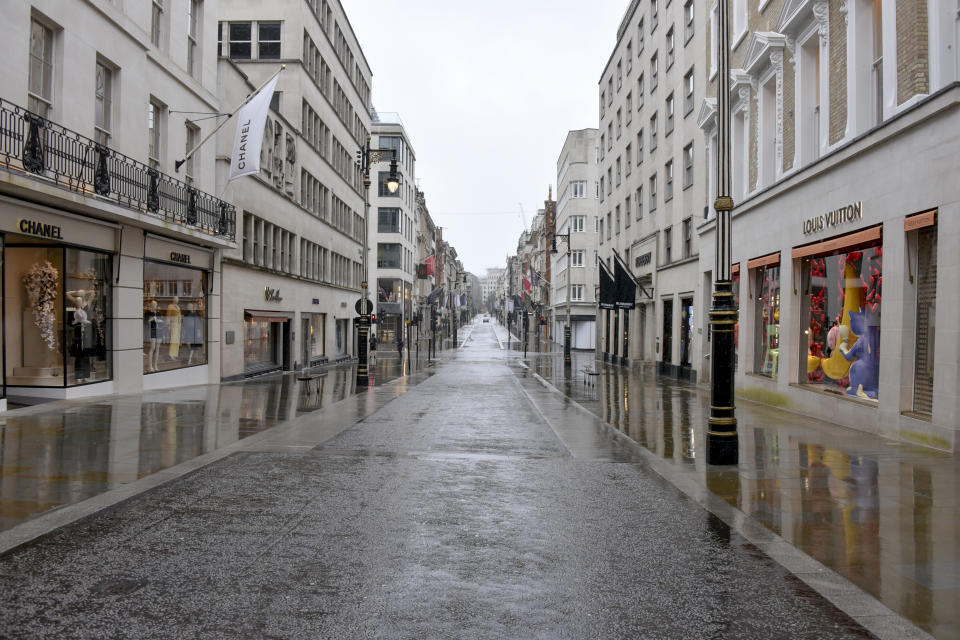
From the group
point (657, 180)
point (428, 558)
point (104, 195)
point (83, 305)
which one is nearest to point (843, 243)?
point (428, 558)

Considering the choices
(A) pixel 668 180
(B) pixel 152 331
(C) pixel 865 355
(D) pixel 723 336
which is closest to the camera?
(D) pixel 723 336

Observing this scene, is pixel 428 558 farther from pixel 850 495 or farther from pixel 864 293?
pixel 864 293

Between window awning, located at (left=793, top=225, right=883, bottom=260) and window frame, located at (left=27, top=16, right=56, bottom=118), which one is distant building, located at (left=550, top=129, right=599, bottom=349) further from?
window frame, located at (left=27, top=16, right=56, bottom=118)

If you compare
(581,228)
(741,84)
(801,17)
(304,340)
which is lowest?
(304,340)

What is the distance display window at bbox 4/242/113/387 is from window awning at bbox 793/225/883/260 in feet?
56.4

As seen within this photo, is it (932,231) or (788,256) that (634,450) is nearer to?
(932,231)

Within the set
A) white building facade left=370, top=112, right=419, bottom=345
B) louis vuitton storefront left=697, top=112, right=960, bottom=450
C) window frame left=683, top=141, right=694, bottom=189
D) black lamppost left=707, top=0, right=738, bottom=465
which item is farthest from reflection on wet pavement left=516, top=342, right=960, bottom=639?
white building facade left=370, top=112, right=419, bottom=345

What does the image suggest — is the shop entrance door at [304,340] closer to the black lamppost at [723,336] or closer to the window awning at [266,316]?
the window awning at [266,316]

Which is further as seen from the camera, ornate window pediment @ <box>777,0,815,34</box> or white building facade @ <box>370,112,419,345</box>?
white building facade @ <box>370,112,419,345</box>

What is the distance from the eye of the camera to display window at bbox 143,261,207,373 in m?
20.7

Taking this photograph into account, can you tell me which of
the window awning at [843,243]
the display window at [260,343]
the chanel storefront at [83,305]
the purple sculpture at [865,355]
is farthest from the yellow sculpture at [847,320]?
the display window at [260,343]

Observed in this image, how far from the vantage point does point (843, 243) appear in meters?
14.8

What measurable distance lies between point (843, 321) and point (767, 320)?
465 cm

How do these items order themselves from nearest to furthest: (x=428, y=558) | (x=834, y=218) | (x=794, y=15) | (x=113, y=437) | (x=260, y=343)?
(x=428, y=558) → (x=113, y=437) → (x=834, y=218) → (x=794, y=15) → (x=260, y=343)
